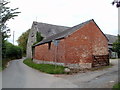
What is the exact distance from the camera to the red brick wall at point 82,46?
19.2m

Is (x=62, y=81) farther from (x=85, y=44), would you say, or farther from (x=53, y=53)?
(x=53, y=53)

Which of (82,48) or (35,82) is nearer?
(35,82)

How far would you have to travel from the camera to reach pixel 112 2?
20.2 feet


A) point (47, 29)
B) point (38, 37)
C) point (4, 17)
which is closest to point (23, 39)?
point (47, 29)

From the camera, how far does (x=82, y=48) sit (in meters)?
19.9

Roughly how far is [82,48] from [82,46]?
8.8 inches

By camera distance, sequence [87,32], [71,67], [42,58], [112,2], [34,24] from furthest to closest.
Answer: [34,24], [42,58], [87,32], [71,67], [112,2]

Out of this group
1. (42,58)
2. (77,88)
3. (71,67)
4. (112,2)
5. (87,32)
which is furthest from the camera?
(42,58)

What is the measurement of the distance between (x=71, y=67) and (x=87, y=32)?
15.0 feet

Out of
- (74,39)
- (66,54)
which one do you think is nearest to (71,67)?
(66,54)

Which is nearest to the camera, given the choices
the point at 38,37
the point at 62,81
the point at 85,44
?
the point at 62,81

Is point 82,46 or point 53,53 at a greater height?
point 82,46

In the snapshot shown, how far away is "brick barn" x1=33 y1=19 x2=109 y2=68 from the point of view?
62.9 ft

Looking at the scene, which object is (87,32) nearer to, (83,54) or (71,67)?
(83,54)
